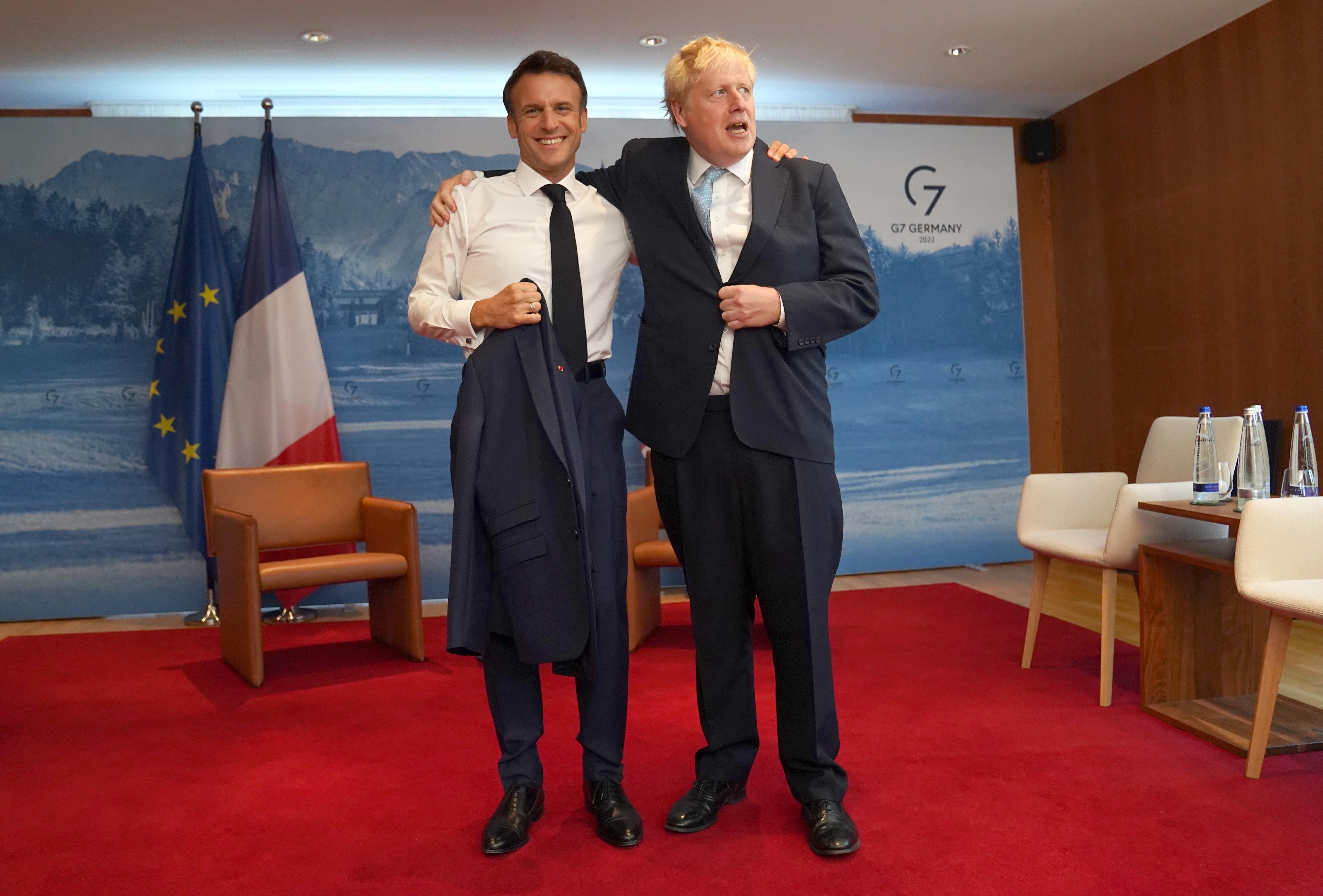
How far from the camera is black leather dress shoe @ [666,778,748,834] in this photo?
2.23 metres

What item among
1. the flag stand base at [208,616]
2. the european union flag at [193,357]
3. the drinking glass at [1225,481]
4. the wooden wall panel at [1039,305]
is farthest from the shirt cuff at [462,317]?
the wooden wall panel at [1039,305]

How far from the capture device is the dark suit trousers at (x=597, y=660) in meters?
2.23

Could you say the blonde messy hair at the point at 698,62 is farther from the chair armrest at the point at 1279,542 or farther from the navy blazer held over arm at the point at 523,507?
the chair armrest at the point at 1279,542

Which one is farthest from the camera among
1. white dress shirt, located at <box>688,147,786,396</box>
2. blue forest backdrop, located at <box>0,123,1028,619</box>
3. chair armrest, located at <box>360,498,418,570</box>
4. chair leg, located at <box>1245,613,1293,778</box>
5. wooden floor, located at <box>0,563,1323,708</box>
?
blue forest backdrop, located at <box>0,123,1028,619</box>

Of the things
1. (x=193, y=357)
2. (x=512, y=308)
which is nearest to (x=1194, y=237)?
(x=512, y=308)

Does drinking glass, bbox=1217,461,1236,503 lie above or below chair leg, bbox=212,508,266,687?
above

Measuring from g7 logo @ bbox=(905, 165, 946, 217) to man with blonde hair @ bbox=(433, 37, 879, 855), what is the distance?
13.0 ft

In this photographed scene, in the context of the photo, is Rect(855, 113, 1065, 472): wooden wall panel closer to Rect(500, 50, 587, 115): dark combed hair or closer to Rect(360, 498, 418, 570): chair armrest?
Rect(360, 498, 418, 570): chair armrest

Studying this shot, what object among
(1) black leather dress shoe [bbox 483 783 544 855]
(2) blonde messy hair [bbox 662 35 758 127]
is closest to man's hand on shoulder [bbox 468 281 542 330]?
(2) blonde messy hair [bbox 662 35 758 127]

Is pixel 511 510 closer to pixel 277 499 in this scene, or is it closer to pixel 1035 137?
pixel 277 499

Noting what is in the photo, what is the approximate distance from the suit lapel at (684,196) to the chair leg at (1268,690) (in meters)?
1.64

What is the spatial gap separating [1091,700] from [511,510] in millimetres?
2106

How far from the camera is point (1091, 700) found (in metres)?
A: 3.21

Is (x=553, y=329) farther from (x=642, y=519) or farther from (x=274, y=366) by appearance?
(x=274, y=366)
